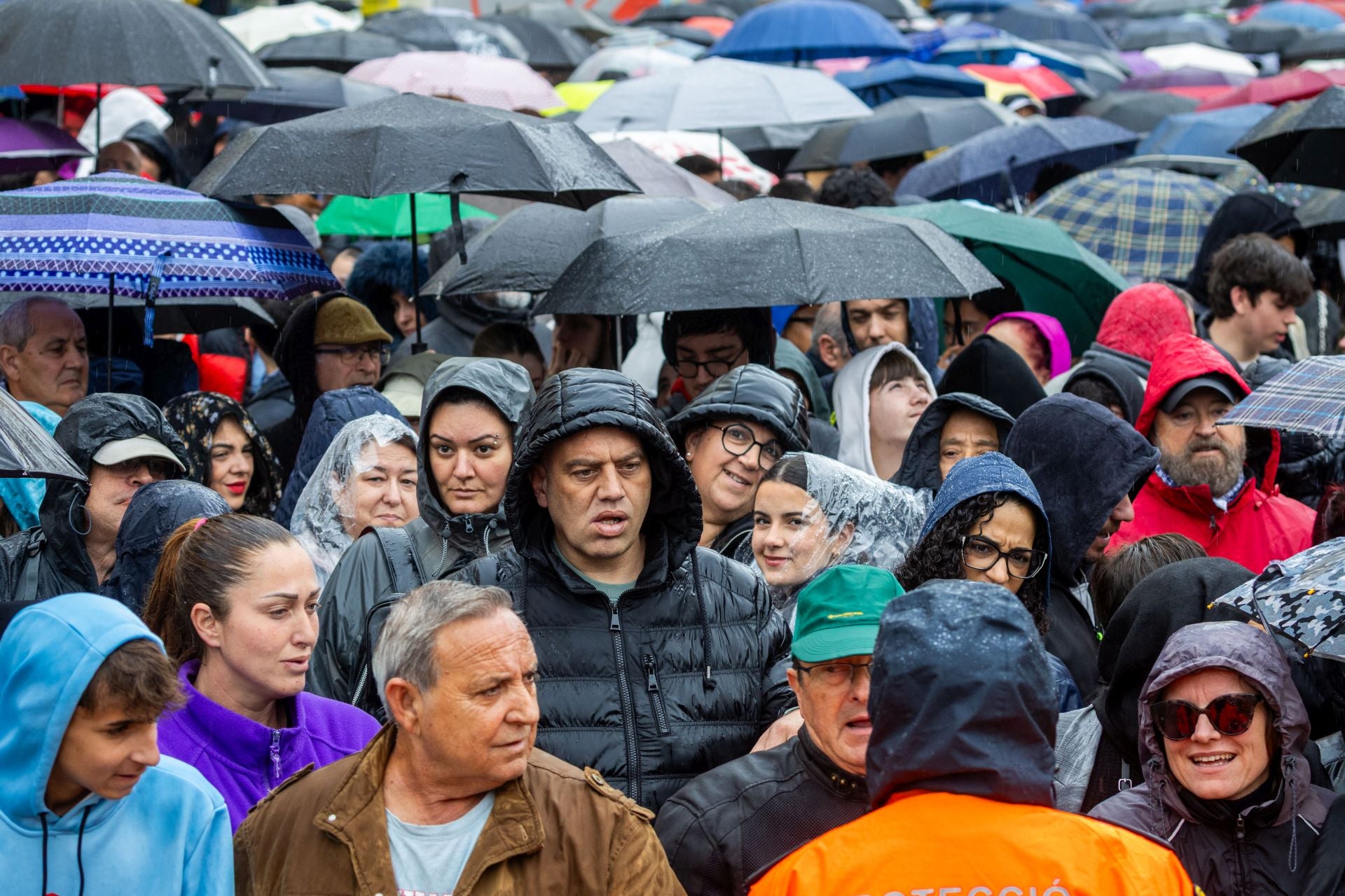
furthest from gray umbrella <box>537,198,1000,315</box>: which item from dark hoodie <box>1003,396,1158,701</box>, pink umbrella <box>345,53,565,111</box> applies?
pink umbrella <box>345,53,565,111</box>

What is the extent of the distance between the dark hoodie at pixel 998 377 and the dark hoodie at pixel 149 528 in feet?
9.16

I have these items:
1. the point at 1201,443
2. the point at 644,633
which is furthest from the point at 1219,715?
the point at 1201,443

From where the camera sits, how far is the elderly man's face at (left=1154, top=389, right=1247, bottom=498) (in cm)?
575

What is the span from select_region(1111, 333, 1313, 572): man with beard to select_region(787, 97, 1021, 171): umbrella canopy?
19.0ft

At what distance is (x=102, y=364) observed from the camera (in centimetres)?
684

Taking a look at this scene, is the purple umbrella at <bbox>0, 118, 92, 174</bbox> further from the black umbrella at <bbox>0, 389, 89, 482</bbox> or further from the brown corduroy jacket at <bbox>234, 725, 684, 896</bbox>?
the brown corduroy jacket at <bbox>234, 725, 684, 896</bbox>

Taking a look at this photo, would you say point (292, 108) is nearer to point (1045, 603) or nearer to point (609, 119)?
point (609, 119)

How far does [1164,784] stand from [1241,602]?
0.44 m

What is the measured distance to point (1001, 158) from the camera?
1054 centimetres

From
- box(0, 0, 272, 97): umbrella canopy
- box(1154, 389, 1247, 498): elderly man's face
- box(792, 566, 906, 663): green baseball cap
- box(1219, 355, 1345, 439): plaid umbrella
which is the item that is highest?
box(0, 0, 272, 97): umbrella canopy

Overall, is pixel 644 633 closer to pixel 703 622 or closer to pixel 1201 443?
pixel 703 622

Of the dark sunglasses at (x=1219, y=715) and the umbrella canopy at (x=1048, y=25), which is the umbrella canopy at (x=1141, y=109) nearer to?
the umbrella canopy at (x=1048, y=25)

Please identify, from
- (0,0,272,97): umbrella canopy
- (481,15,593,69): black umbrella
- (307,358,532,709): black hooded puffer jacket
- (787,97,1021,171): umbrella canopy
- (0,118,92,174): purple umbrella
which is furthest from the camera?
(481,15,593,69): black umbrella

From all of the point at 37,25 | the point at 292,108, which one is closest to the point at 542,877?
the point at 37,25
